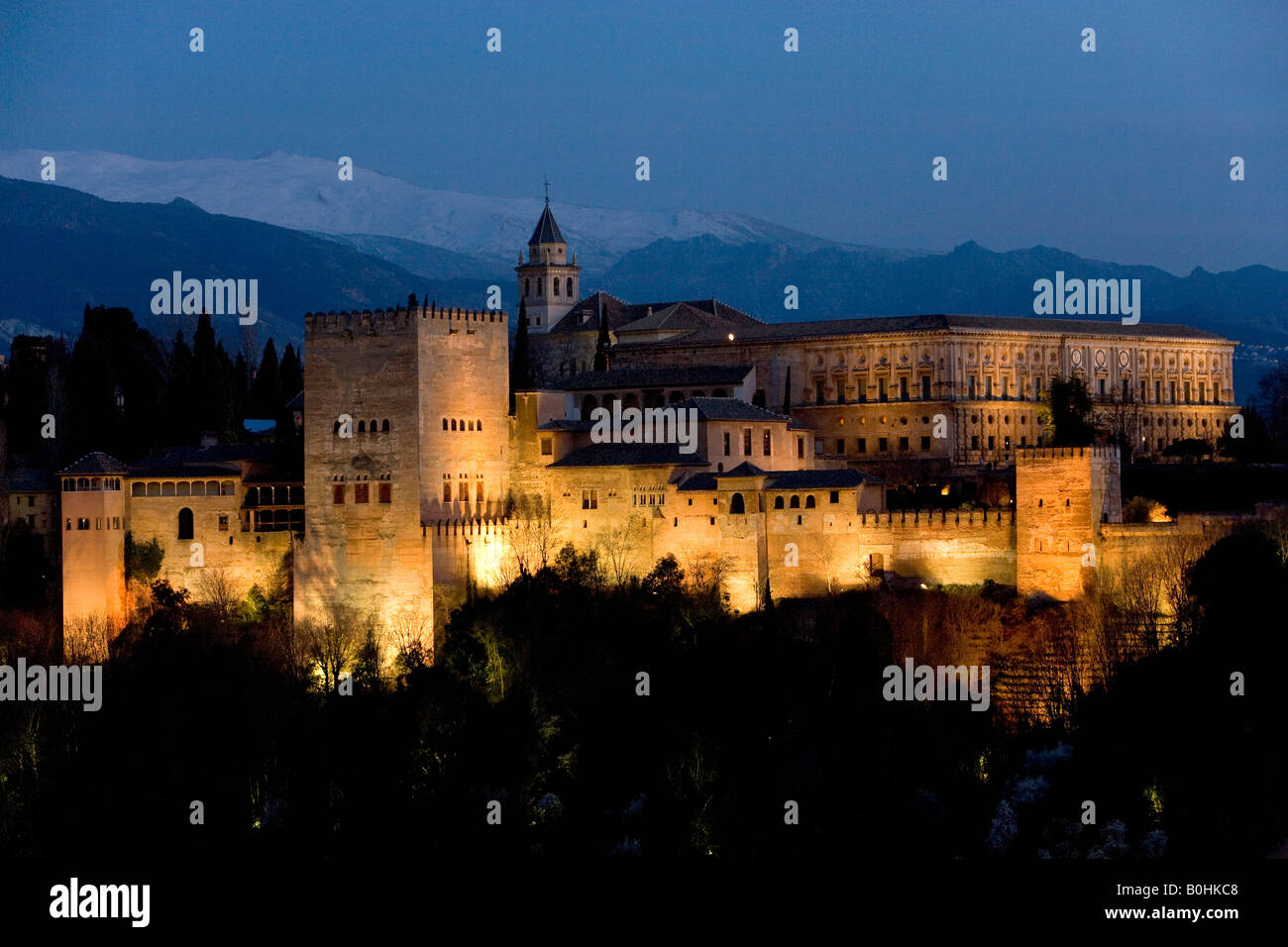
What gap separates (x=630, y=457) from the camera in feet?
182

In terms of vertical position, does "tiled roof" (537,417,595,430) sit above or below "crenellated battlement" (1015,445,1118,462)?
above

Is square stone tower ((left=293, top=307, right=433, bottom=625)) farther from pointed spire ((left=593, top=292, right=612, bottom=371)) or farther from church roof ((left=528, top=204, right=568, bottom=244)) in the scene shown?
church roof ((left=528, top=204, right=568, bottom=244))

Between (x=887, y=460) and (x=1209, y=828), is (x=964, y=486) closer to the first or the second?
(x=887, y=460)

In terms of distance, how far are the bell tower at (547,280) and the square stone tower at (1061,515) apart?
54.5 m

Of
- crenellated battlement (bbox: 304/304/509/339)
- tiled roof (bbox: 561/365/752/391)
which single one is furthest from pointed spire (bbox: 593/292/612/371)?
crenellated battlement (bbox: 304/304/509/339)

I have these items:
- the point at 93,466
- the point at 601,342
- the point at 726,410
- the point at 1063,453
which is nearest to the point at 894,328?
the point at 601,342

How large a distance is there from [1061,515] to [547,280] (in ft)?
186

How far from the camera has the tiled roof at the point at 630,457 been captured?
5516cm

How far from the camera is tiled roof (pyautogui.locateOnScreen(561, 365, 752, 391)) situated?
6856 centimetres

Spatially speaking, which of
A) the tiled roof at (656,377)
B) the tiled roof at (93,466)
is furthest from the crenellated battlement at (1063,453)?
the tiled roof at (93,466)

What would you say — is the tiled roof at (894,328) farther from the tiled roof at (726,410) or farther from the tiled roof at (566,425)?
the tiled roof at (566,425)

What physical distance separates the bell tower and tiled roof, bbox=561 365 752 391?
34.3 meters

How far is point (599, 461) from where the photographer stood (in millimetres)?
55594
